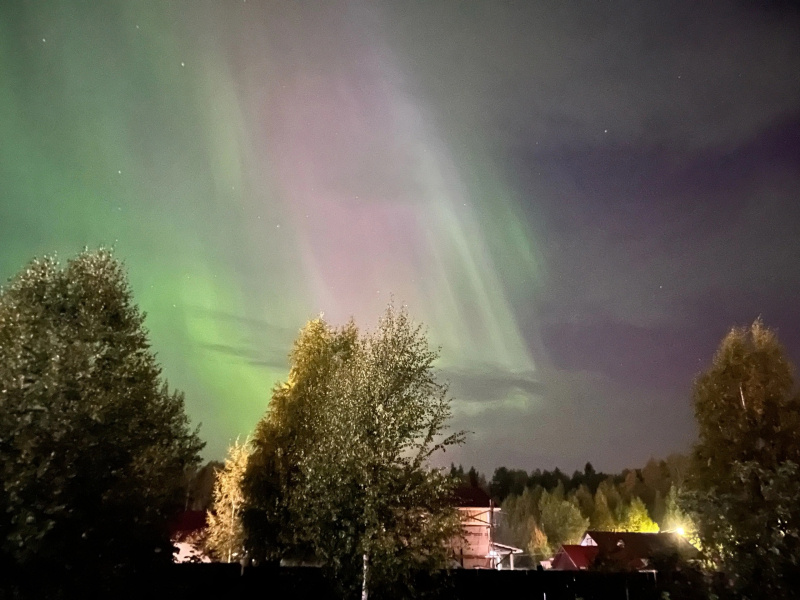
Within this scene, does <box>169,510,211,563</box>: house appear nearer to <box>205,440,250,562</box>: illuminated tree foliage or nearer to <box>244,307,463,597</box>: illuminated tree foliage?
<box>205,440,250,562</box>: illuminated tree foliage

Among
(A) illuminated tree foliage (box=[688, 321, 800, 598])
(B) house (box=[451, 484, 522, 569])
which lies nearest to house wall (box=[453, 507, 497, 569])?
(B) house (box=[451, 484, 522, 569])

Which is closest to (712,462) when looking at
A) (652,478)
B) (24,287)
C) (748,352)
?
(748,352)

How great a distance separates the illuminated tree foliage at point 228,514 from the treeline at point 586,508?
129 ft

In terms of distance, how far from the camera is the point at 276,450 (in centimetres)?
2764

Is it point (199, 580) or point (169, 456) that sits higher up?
point (169, 456)

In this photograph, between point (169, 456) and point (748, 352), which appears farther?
point (748, 352)

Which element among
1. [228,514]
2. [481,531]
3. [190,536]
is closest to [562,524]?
[481,531]

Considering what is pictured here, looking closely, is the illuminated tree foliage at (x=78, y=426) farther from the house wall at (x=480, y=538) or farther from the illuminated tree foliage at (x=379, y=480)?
the house wall at (x=480, y=538)

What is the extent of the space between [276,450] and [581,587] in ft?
48.7

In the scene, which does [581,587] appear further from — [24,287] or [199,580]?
[24,287]

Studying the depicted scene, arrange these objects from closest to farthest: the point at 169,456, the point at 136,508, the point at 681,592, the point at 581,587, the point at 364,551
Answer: the point at 681,592 → the point at 364,551 → the point at 136,508 → the point at 169,456 → the point at 581,587

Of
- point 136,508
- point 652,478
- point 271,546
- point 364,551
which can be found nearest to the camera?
point 364,551

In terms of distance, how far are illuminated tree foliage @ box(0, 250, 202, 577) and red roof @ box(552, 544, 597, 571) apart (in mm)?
43254

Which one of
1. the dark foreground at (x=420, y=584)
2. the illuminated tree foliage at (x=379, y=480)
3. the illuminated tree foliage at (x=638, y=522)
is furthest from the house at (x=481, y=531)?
the illuminated tree foliage at (x=638, y=522)
